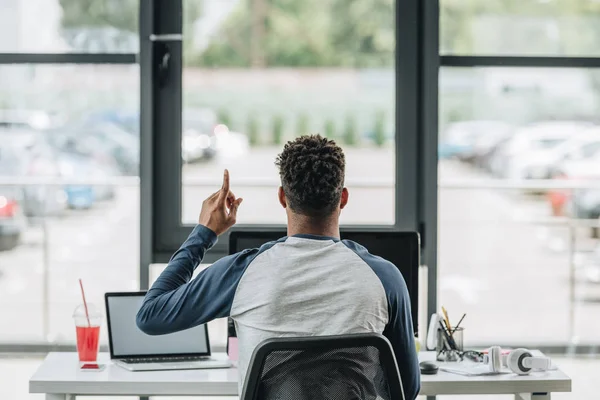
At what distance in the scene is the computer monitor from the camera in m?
2.93

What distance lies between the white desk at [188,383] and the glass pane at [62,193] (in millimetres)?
705

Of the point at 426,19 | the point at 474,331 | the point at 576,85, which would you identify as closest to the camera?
the point at 426,19

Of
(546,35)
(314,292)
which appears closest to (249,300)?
(314,292)

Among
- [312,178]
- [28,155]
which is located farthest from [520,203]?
[312,178]

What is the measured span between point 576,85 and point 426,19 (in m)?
0.71

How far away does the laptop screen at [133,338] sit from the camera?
Answer: 9.62 ft

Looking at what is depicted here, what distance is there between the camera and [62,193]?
159 inches

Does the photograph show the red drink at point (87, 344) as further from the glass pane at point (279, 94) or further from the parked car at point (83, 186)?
the parked car at point (83, 186)

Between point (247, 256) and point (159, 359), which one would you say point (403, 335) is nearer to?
point (247, 256)

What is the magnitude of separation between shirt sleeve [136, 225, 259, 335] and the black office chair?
7.8 inches

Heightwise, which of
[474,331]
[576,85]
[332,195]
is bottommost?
[474,331]

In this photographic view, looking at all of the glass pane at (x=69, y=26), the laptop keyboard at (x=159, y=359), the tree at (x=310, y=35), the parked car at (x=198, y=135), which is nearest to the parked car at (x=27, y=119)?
the glass pane at (x=69, y=26)

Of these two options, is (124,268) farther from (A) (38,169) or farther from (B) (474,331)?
(B) (474,331)

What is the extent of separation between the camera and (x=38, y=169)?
12.6 feet
